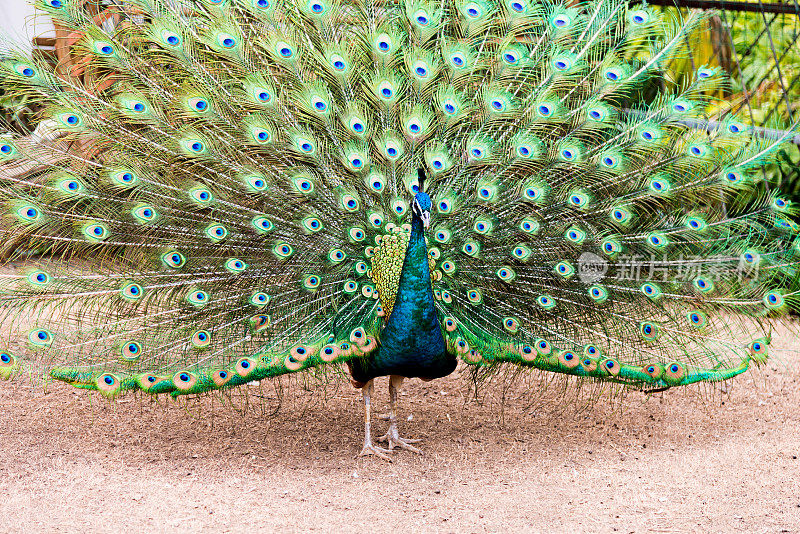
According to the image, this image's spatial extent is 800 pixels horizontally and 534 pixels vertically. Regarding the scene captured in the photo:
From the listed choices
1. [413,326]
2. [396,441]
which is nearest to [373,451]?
[396,441]

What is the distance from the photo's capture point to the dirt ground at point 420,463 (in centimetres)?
369

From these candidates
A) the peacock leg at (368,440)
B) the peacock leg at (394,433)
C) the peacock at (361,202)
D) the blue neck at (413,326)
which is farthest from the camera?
the peacock leg at (394,433)

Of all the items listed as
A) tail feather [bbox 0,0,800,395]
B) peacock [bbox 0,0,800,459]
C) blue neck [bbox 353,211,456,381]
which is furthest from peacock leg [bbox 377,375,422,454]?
tail feather [bbox 0,0,800,395]

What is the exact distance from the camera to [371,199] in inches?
161

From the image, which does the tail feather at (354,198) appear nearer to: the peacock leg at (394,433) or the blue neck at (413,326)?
the blue neck at (413,326)

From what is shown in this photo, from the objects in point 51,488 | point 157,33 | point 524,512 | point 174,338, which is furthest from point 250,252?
point 524,512

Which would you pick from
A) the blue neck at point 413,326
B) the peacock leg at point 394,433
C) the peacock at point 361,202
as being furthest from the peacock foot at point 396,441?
the blue neck at point 413,326

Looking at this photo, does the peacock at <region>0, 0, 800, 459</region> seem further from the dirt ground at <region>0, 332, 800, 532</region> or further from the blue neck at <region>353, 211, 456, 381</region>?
the dirt ground at <region>0, 332, 800, 532</region>

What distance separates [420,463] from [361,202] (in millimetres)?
1489

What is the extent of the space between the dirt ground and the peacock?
0.55 metres

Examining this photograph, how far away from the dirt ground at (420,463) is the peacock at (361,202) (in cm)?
55

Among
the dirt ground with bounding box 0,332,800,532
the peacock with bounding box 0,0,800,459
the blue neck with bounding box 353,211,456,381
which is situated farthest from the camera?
the peacock with bounding box 0,0,800,459

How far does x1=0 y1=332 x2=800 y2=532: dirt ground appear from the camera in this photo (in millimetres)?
3686

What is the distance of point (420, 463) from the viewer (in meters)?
4.36
